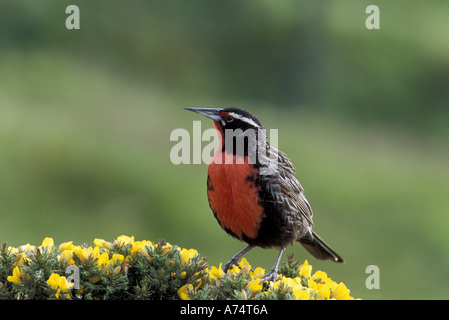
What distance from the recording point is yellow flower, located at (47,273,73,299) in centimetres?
303

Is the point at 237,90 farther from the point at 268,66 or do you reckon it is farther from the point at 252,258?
the point at 252,258

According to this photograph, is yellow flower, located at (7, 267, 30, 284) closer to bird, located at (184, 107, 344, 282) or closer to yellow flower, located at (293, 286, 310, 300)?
bird, located at (184, 107, 344, 282)

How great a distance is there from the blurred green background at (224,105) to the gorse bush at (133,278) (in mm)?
3789

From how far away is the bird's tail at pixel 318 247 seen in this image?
435 centimetres

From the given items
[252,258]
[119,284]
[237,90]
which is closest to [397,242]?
[252,258]

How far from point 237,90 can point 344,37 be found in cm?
212

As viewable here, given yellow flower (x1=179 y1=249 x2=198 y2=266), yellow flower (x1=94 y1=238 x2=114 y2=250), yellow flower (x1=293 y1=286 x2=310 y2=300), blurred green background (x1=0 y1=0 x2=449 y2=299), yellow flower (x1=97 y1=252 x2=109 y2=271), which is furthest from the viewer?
blurred green background (x1=0 y1=0 x2=449 y2=299)

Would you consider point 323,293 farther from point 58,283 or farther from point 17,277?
point 17,277

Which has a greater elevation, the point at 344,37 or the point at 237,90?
the point at 344,37

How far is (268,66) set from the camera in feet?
35.6

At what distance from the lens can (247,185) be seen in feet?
11.8

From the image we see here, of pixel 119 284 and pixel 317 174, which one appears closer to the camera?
pixel 119 284

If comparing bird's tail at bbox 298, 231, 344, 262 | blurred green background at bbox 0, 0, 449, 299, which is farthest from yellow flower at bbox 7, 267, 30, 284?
blurred green background at bbox 0, 0, 449, 299
